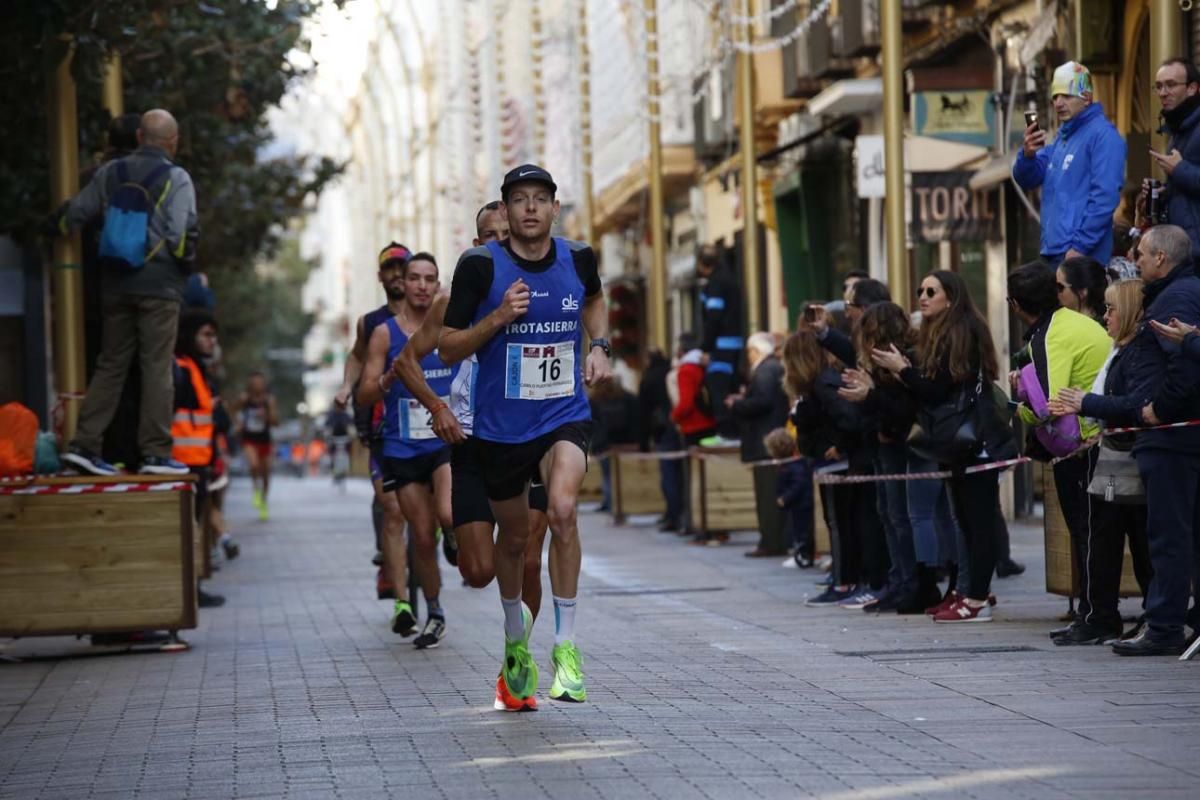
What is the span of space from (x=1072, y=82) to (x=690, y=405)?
11.2 m

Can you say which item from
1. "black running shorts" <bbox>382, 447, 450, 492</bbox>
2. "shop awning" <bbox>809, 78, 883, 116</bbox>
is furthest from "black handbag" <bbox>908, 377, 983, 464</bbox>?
"shop awning" <bbox>809, 78, 883, 116</bbox>

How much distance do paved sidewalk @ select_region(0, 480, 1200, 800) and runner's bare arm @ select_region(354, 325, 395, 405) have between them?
52.2 inches

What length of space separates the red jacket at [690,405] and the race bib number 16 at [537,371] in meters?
14.1

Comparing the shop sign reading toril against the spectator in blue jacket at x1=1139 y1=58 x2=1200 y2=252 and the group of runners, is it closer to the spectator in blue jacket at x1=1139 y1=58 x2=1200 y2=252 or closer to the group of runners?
the spectator in blue jacket at x1=1139 y1=58 x2=1200 y2=252

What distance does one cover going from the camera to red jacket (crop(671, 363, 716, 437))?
935 inches

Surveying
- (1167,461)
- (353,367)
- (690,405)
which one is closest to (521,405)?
(1167,461)

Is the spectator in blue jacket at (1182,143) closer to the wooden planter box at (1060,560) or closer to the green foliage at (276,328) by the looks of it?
the wooden planter box at (1060,560)

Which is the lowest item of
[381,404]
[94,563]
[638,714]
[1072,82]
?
[638,714]

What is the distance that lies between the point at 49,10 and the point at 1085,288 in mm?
6356

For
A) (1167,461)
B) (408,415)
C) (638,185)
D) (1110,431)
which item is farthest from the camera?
(638,185)

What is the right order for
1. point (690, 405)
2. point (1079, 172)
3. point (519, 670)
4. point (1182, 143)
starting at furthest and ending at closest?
1. point (690, 405)
2. point (1079, 172)
3. point (1182, 143)
4. point (519, 670)

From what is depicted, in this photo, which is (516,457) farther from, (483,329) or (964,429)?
(964,429)

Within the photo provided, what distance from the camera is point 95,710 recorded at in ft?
34.6

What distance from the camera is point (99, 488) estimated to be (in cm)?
1327
